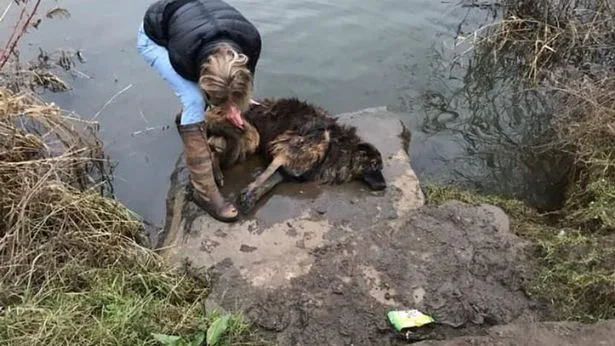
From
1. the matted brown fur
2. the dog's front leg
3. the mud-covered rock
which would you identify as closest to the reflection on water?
the dog's front leg

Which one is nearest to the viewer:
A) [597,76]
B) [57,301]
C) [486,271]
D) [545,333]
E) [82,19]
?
[545,333]

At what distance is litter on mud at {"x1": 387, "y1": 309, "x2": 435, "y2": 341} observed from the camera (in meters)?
4.15

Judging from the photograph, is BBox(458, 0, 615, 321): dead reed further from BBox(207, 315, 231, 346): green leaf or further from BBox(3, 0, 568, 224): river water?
BBox(207, 315, 231, 346): green leaf

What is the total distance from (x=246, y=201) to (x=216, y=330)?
1.65 metres

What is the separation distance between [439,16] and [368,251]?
16.1ft

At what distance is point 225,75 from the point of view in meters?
Answer: 4.61

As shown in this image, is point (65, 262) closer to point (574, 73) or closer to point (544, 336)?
point (544, 336)

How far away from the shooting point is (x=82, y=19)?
8.32 metres

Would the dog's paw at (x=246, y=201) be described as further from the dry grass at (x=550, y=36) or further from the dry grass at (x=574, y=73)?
the dry grass at (x=550, y=36)

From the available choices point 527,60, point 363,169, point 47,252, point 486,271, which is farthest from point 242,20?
point 527,60

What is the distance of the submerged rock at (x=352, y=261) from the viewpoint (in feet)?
14.0

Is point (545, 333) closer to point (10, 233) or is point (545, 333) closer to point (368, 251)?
point (368, 251)

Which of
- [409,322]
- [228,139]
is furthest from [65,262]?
[409,322]

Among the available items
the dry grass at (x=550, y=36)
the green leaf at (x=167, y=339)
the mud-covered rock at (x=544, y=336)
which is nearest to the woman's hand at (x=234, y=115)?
the green leaf at (x=167, y=339)
